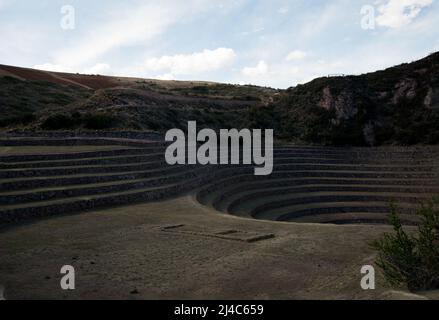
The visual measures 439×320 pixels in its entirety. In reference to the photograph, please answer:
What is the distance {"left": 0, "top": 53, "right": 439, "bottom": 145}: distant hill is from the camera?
30939 millimetres

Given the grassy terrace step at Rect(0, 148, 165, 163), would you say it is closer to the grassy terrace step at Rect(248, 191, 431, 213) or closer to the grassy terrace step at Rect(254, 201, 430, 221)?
the grassy terrace step at Rect(248, 191, 431, 213)

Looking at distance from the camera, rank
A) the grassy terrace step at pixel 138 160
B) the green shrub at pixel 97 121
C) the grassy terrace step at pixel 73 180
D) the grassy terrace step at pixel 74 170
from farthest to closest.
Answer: the green shrub at pixel 97 121, the grassy terrace step at pixel 138 160, the grassy terrace step at pixel 74 170, the grassy terrace step at pixel 73 180

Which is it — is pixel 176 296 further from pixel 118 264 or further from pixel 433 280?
pixel 433 280

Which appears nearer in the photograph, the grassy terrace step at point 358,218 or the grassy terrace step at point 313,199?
the grassy terrace step at point 313,199

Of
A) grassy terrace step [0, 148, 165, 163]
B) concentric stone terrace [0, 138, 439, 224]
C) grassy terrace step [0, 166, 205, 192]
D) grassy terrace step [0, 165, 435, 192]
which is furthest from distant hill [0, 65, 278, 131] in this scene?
A: grassy terrace step [0, 166, 205, 192]

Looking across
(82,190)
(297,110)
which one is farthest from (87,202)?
(297,110)

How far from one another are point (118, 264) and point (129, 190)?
7325 millimetres

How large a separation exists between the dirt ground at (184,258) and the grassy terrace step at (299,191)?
4815 millimetres

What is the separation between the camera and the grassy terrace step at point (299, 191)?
17.0 m

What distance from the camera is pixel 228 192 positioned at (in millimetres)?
18359

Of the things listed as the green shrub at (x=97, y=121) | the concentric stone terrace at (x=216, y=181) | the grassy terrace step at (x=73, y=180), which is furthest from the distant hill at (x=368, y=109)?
the grassy terrace step at (x=73, y=180)

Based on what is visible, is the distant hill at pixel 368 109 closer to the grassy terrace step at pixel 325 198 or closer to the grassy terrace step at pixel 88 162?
the grassy terrace step at pixel 325 198
